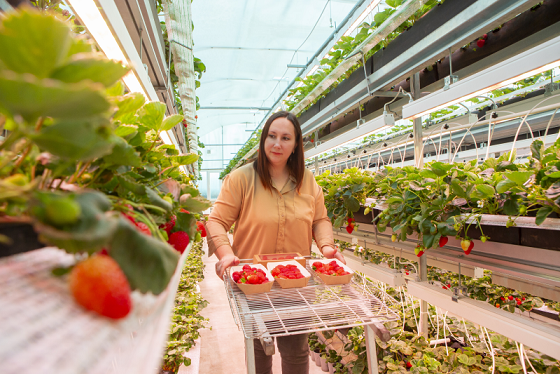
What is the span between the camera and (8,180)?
25 centimetres

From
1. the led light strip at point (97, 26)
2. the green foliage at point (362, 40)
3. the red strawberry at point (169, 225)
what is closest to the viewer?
the red strawberry at point (169, 225)

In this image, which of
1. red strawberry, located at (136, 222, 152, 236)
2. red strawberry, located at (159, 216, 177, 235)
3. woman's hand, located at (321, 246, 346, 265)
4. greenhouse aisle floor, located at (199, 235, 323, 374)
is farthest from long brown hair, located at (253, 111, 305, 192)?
greenhouse aisle floor, located at (199, 235, 323, 374)

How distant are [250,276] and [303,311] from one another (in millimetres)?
256

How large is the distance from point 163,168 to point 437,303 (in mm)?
1353

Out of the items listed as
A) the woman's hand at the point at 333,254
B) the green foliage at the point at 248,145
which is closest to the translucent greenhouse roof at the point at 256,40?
the green foliage at the point at 248,145

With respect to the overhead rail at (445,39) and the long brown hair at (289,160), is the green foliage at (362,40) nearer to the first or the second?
the overhead rail at (445,39)

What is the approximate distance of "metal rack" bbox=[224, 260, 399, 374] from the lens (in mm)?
906

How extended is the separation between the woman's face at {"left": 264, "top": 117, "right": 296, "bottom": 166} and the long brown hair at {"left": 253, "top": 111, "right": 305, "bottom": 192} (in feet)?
0.10

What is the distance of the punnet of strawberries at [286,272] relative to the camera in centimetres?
127

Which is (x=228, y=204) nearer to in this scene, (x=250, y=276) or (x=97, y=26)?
(x=250, y=276)

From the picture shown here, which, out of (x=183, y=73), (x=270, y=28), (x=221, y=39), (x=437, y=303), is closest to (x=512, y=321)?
(x=437, y=303)

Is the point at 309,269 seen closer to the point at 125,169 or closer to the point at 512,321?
the point at 512,321

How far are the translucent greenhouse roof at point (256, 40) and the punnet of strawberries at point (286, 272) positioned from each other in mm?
3185

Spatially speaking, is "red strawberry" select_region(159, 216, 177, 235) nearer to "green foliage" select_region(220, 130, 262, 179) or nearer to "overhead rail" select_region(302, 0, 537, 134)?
"overhead rail" select_region(302, 0, 537, 134)
